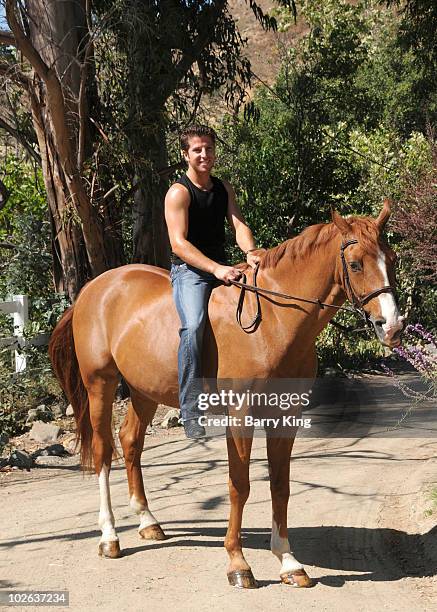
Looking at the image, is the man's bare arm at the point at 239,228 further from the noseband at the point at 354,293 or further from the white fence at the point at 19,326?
the white fence at the point at 19,326

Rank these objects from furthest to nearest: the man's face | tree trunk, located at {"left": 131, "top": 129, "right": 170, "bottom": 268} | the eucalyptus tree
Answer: tree trunk, located at {"left": 131, "top": 129, "right": 170, "bottom": 268} → the eucalyptus tree → the man's face

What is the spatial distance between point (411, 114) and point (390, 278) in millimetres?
22930

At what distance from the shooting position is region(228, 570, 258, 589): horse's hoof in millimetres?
4891

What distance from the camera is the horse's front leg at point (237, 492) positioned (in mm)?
4932

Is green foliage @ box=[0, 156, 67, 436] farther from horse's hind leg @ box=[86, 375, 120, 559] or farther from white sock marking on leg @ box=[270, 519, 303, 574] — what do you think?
white sock marking on leg @ box=[270, 519, 303, 574]

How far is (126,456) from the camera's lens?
6148 millimetres

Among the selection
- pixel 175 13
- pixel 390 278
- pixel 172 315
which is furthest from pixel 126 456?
pixel 175 13

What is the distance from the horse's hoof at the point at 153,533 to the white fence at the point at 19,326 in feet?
18.7

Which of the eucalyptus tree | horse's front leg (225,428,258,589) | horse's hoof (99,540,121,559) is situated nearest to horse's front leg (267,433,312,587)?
horse's front leg (225,428,258,589)

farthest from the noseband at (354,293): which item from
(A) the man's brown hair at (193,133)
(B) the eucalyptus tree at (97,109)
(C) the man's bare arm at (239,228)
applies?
(B) the eucalyptus tree at (97,109)

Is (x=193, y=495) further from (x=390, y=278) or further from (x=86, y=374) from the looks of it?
(x=390, y=278)

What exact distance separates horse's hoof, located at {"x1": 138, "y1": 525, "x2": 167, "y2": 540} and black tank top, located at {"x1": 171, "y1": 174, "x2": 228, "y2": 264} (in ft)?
6.21

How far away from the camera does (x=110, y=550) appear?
5.52 m

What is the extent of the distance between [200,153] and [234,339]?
1.20 metres
